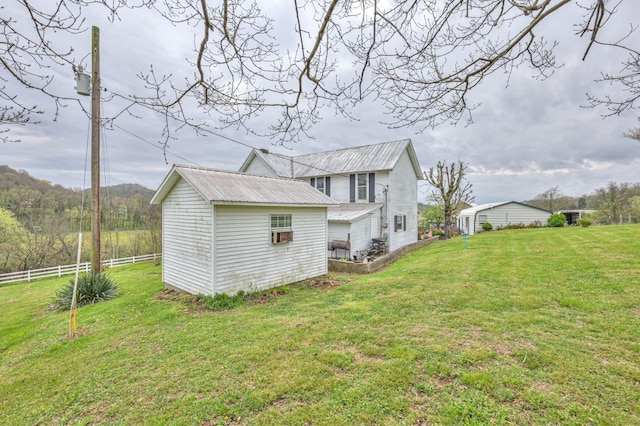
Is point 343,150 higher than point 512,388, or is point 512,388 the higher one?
point 343,150

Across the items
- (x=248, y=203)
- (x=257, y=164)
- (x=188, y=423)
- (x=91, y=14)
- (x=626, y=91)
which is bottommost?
(x=188, y=423)

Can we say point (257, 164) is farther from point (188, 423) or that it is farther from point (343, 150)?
point (188, 423)

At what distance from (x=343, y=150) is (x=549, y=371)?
17675 millimetres

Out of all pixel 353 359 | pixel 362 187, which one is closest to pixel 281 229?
pixel 353 359

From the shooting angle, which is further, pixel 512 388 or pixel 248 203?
pixel 248 203

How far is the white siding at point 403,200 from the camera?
1641 cm

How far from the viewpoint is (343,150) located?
1956 centimetres

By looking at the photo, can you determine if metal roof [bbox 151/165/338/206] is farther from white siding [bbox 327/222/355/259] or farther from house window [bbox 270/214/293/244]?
white siding [bbox 327/222/355/259]

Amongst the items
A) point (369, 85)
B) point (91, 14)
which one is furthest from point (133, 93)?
point (369, 85)

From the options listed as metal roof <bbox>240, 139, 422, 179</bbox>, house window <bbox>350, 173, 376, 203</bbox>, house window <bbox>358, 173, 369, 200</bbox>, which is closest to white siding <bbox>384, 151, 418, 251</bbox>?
metal roof <bbox>240, 139, 422, 179</bbox>

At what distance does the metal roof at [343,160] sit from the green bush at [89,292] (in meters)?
12.2

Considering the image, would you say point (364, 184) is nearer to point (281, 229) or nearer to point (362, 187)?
point (362, 187)

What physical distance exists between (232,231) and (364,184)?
11.1 meters

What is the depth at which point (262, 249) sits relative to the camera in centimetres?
→ 846
